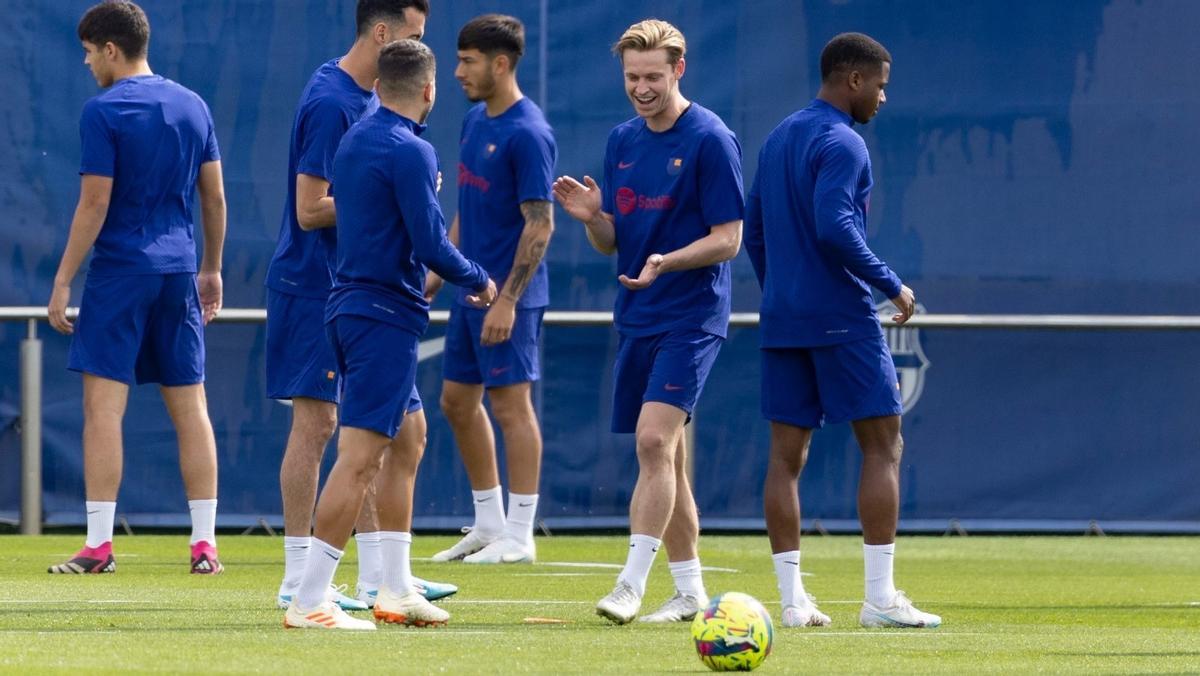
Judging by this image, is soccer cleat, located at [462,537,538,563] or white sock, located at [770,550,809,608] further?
soccer cleat, located at [462,537,538,563]

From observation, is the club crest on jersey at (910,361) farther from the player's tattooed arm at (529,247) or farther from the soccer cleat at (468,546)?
the player's tattooed arm at (529,247)

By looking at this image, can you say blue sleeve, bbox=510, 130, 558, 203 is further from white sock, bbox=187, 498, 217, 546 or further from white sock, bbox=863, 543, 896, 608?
white sock, bbox=863, 543, 896, 608

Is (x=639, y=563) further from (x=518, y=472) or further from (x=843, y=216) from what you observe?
(x=518, y=472)

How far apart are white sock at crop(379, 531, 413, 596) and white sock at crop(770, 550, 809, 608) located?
51.2 inches

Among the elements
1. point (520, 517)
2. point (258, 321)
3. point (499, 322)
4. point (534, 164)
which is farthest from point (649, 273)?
point (258, 321)

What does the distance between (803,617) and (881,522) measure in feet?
1.44

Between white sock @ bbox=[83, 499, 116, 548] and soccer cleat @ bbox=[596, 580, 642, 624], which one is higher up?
soccer cleat @ bbox=[596, 580, 642, 624]

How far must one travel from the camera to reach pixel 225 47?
1242 cm

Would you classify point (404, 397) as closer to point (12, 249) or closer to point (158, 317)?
point (158, 317)

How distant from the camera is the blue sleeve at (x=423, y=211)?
21.5 feet

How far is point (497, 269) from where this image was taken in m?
10.2

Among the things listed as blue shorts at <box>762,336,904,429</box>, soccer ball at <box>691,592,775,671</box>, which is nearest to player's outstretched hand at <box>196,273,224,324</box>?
blue shorts at <box>762,336,904,429</box>

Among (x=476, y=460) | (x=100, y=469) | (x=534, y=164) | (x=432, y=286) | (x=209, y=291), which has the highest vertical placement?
(x=534, y=164)

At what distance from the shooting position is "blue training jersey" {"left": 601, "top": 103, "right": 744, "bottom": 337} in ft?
24.2
